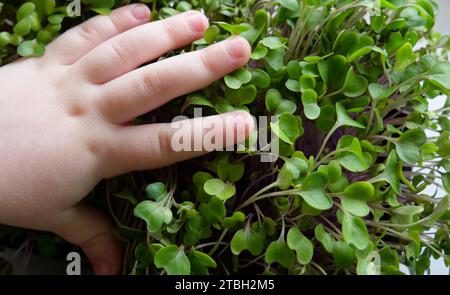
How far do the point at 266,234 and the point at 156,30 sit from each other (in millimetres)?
245

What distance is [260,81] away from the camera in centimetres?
44

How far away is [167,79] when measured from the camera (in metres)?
0.44

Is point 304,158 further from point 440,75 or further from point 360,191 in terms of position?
point 440,75

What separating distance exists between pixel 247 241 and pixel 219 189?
6 cm

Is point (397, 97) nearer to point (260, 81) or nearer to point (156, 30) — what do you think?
point (260, 81)

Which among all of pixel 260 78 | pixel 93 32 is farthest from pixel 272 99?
pixel 93 32

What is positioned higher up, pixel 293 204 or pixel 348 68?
pixel 348 68

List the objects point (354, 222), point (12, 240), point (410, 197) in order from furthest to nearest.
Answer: point (12, 240)
point (410, 197)
point (354, 222)

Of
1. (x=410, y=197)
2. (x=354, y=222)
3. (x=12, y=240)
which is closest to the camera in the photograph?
(x=354, y=222)

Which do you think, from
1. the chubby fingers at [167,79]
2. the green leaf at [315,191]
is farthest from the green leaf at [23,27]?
the green leaf at [315,191]

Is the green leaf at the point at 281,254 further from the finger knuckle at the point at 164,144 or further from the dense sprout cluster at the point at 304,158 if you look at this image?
the finger knuckle at the point at 164,144

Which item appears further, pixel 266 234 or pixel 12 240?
pixel 12 240
